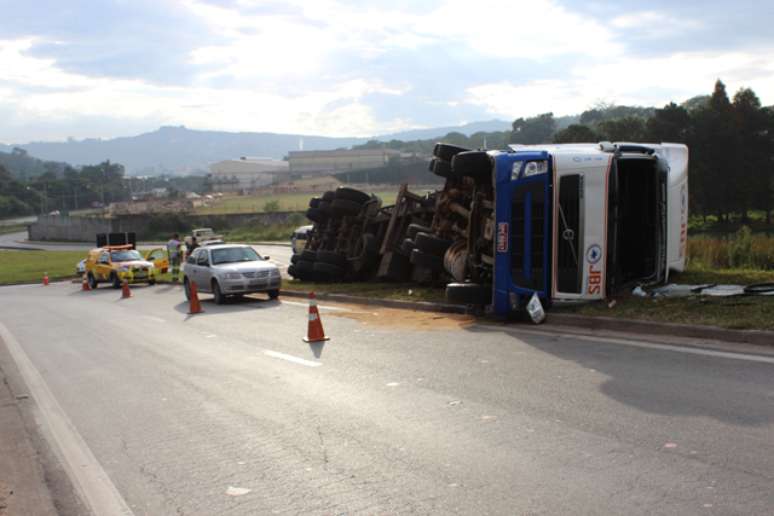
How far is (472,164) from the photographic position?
15055mm

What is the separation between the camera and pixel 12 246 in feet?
316

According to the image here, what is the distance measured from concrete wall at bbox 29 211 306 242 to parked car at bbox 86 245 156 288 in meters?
45.5

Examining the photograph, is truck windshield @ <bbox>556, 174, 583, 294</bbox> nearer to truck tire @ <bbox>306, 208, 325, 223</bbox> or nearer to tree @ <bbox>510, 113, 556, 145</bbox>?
truck tire @ <bbox>306, 208, 325, 223</bbox>

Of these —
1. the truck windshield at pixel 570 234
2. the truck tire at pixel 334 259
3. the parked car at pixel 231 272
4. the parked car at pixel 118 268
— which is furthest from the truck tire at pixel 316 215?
the truck windshield at pixel 570 234

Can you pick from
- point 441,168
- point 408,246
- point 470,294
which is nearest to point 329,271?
point 408,246

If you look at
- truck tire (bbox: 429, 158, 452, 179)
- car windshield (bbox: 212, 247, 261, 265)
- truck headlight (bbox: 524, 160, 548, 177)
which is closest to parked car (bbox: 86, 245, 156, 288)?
car windshield (bbox: 212, 247, 261, 265)

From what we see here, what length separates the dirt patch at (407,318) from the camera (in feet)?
44.2

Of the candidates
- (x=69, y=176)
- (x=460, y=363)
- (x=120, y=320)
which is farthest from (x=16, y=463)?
(x=69, y=176)

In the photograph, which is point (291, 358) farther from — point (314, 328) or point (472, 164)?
point (472, 164)

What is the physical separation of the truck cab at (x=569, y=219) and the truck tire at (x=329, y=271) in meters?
10.4

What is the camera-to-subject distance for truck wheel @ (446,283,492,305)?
45.0 feet

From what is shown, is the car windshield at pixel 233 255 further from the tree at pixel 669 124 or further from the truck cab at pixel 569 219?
the tree at pixel 669 124

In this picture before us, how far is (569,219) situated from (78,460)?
7863 mm

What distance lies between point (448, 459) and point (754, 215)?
155ft
